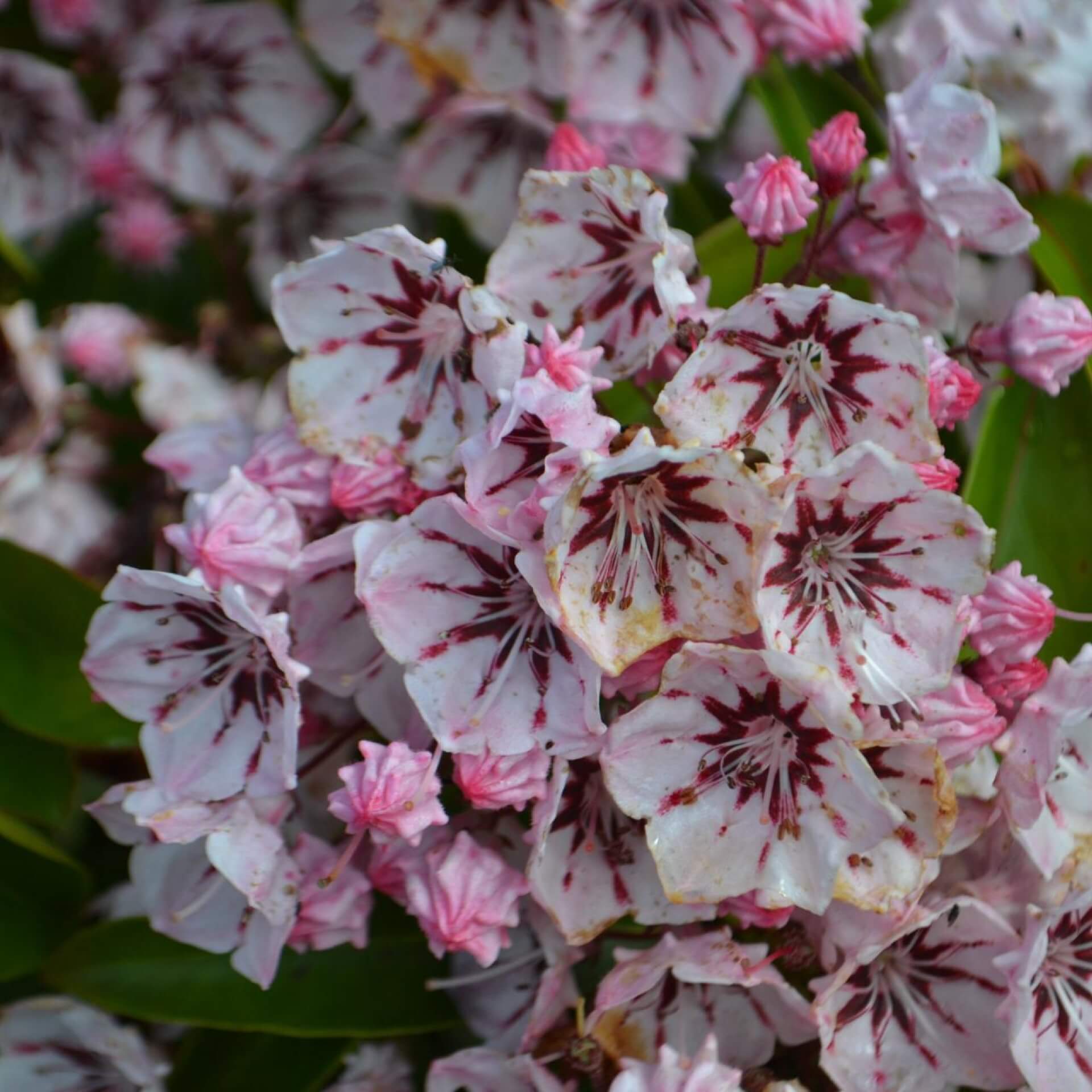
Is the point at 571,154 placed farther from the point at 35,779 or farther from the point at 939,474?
the point at 35,779

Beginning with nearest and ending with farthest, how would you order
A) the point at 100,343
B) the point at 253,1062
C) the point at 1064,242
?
the point at 253,1062 < the point at 1064,242 < the point at 100,343

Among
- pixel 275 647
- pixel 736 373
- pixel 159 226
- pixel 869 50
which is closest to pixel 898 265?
pixel 736 373

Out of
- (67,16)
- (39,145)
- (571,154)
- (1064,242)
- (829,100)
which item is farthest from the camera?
(39,145)

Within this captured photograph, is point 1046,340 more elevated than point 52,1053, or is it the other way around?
point 1046,340

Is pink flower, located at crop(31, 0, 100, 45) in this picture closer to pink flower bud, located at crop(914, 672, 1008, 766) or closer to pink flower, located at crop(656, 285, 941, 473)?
pink flower, located at crop(656, 285, 941, 473)

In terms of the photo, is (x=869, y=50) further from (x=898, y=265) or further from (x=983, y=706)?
(x=983, y=706)

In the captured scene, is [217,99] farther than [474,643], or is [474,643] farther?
[217,99]

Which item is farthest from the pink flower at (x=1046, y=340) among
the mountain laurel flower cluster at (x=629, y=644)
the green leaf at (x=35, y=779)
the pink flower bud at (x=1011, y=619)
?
the green leaf at (x=35, y=779)

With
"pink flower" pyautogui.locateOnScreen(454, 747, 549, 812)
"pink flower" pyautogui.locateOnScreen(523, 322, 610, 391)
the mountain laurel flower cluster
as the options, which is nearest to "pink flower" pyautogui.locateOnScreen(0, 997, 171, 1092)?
the mountain laurel flower cluster

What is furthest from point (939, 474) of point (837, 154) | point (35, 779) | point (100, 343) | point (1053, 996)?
point (100, 343)
